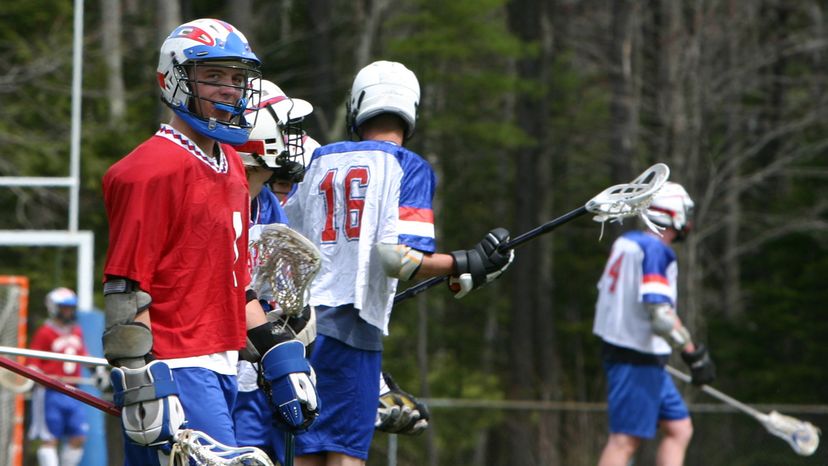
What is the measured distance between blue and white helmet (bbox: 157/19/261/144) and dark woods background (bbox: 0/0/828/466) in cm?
961

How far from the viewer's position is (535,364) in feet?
84.2

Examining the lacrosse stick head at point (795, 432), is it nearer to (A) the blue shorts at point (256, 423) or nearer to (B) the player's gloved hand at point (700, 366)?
(B) the player's gloved hand at point (700, 366)

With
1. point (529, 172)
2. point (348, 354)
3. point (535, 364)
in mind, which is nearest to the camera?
point (348, 354)

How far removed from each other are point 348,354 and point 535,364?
20275mm

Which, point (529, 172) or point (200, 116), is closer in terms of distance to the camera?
point (200, 116)

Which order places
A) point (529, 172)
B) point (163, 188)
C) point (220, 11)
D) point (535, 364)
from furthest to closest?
1. point (535, 364)
2. point (529, 172)
3. point (220, 11)
4. point (163, 188)

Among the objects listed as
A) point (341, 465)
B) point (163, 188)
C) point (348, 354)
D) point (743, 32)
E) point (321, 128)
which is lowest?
point (341, 465)

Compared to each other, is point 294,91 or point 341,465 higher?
point 294,91

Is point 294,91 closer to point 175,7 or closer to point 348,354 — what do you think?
point 175,7

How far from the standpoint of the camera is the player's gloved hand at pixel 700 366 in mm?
9102

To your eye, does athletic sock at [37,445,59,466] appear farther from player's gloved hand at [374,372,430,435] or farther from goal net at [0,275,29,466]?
player's gloved hand at [374,372,430,435]

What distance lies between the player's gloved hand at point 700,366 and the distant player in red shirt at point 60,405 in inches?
240

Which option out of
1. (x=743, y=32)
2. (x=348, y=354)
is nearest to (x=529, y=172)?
(x=743, y=32)

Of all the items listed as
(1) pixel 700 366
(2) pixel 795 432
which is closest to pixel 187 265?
(1) pixel 700 366
